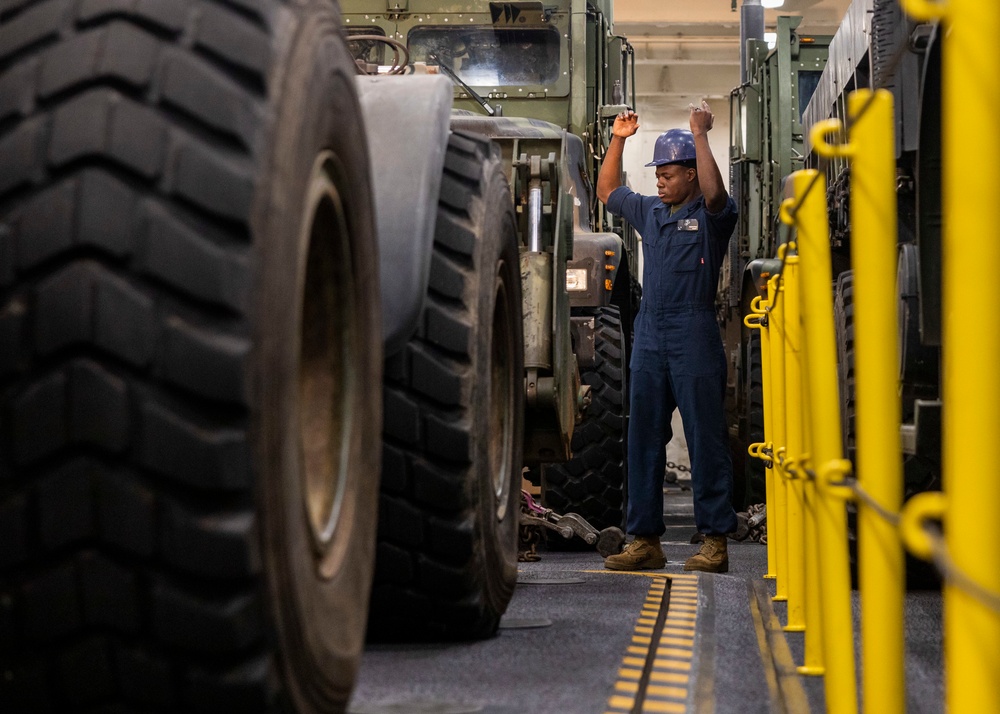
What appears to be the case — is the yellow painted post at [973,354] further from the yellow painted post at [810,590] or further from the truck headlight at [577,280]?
the truck headlight at [577,280]

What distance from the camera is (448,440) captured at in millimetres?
3104

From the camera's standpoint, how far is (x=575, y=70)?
737cm

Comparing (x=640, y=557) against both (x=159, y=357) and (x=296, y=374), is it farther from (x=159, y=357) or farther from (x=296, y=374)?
(x=159, y=357)

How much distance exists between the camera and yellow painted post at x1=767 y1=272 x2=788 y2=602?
446 cm

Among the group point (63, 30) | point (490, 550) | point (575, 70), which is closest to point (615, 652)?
point (490, 550)

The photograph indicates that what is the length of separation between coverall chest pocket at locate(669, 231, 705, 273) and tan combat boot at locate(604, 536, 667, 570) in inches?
50.1

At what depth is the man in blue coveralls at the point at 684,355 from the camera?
19.5 ft

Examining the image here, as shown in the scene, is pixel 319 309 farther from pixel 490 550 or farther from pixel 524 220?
pixel 524 220

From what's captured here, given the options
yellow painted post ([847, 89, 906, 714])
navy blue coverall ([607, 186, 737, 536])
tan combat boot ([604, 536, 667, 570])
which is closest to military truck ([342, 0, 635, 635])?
navy blue coverall ([607, 186, 737, 536])

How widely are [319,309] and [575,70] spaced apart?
5304 mm

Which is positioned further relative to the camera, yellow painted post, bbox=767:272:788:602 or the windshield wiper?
the windshield wiper

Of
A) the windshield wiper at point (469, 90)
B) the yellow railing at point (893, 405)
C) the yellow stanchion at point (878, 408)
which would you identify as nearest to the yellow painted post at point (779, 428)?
the yellow railing at point (893, 405)

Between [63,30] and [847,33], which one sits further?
[847,33]

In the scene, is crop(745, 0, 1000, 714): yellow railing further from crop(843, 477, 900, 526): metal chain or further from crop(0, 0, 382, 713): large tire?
crop(0, 0, 382, 713): large tire
